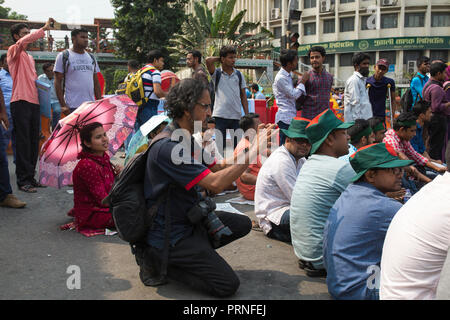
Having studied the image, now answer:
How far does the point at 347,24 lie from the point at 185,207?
44.8 metres

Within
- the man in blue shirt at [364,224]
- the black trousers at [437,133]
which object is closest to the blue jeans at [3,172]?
the man in blue shirt at [364,224]

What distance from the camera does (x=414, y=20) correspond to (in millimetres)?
41250

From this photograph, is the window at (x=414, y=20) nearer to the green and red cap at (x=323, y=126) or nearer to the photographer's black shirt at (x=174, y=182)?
the green and red cap at (x=323, y=126)

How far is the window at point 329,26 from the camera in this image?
44.9 m

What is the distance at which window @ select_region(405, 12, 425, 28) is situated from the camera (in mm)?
41000

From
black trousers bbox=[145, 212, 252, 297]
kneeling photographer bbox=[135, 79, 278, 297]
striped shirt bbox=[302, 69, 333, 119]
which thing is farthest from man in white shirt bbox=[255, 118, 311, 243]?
striped shirt bbox=[302, 69, 333, 119]

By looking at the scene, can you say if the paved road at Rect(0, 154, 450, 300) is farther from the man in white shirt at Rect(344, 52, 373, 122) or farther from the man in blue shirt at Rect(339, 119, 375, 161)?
the man in white shirt at Rect(344, 52, 373, 122)

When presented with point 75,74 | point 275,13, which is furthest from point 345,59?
point 75,74

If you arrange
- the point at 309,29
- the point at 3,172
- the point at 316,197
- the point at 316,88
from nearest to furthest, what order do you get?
the point at 316,197 → the point at 3,172 → the point at 316,88 → the point at 309,29

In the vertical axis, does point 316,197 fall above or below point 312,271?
above

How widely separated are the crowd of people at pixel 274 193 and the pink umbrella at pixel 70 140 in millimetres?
211

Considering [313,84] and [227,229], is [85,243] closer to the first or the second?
[227,229]

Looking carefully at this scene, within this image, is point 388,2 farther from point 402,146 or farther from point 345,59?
point 402,146

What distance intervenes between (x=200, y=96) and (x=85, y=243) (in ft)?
6.75
